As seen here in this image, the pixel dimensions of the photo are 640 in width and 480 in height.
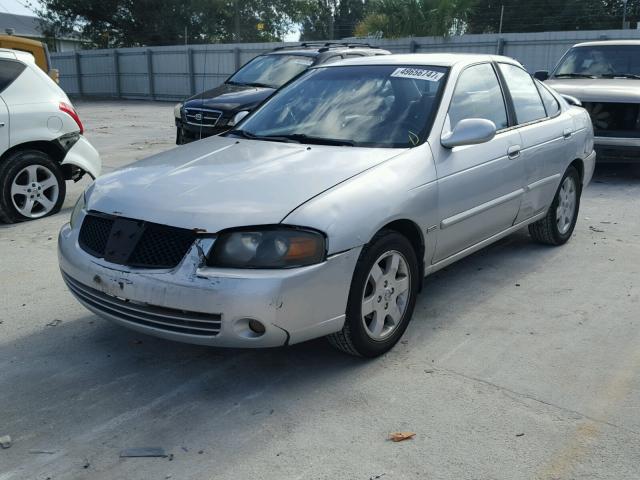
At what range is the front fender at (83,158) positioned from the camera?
7.12 m

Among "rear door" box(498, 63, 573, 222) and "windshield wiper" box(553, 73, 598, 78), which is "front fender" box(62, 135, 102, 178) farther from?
"windshield wiper" box(553, 73, 598, 78)

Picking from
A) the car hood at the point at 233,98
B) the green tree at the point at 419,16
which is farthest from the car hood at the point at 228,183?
the green tree at the point at 419,16

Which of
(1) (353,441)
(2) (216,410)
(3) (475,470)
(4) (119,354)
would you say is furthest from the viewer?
Answer: (4) (119,354)

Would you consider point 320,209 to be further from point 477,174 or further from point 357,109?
point 477,174

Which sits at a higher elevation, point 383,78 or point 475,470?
point 383,78

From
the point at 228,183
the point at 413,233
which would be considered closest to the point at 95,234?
the point at 228,183

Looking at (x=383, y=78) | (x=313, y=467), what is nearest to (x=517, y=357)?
(x=313, y=467)

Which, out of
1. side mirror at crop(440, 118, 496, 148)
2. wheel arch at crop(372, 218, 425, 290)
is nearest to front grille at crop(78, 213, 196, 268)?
wheel arch at crop(372, 218, 425, 290)

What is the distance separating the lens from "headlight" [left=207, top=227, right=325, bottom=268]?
10.3 ft

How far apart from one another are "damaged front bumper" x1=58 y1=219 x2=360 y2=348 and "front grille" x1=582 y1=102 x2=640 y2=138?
6668mm

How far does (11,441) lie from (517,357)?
2.60 metres

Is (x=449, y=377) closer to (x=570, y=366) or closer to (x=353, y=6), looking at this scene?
(x=570, y=366)

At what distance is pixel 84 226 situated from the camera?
367 centimetres

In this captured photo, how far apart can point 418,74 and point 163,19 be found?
1546 inches
